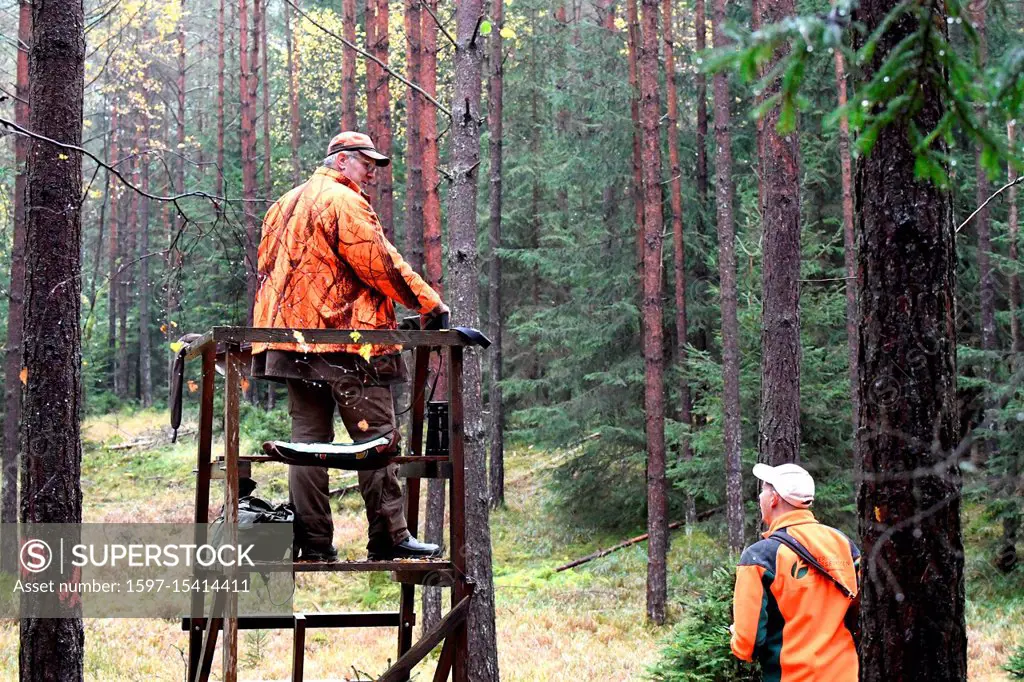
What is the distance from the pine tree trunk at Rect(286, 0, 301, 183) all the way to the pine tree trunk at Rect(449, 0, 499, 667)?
1653 centimetres

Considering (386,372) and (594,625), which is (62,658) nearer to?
(386,372)

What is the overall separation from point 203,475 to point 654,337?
9.58 meters

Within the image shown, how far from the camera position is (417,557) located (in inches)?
217

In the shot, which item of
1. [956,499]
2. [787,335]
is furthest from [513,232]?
[956,499]

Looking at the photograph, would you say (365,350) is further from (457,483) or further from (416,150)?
(416,150)

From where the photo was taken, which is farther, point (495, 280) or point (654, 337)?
point (495, 280)

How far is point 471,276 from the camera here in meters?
8.16

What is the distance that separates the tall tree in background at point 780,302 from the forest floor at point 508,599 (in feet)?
8.05

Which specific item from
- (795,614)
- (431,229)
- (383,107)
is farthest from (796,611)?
(383,107)

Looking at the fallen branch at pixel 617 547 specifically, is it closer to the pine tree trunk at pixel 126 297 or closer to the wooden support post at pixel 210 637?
the wooden support post at pixel 210 637

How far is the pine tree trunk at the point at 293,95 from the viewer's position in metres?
Result: 26.2

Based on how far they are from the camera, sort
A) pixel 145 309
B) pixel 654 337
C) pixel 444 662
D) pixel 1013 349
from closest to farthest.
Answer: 1. pixel 444 662
2. pixel 654 337
3. pixel 1013 349
4. pixel 145 309

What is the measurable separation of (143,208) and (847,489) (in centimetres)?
3224

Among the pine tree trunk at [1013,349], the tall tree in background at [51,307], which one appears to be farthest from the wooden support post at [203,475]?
the pine tree trunk at [1013,349]
